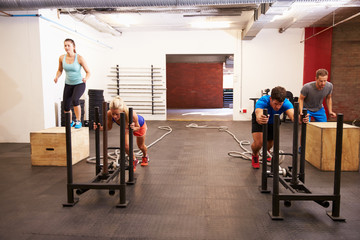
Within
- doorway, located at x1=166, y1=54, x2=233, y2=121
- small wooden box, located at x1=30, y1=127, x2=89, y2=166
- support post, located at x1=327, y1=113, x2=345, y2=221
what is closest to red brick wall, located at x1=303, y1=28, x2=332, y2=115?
doorway, located at x1=166, y1=54, x2=233, y2=121

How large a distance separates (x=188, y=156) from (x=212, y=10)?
3.91 meters

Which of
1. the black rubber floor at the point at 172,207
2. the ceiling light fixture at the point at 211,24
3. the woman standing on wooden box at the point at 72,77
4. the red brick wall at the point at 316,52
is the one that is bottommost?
the black rubber floor at the point at 172,207

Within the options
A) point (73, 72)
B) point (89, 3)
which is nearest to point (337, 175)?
point (73, 72)

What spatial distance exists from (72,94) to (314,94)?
3.41 m

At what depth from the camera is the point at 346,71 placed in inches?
305

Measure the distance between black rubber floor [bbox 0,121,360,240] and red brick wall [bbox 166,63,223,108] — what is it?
994 centimetres

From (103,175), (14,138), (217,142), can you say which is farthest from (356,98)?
(14,138)

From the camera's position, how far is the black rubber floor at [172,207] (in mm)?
1781

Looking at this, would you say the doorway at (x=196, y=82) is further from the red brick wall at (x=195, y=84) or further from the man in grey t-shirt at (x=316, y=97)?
the man in grey t-shirt at (x=316, y=97)

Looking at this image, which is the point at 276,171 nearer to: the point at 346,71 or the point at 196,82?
the point at 346,71

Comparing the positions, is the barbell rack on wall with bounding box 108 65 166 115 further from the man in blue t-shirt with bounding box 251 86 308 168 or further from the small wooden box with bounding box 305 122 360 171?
the small wooden box with bounding box 305 122 360 171

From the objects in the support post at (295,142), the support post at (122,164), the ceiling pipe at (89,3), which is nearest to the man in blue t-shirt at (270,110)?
the support post at (295,142)

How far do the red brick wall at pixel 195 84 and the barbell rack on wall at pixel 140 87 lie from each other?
15.8ft

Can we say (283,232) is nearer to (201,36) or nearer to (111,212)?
(111,212)
